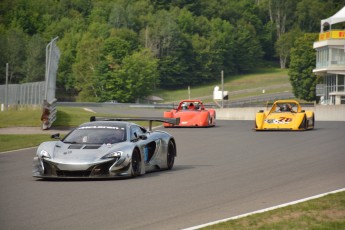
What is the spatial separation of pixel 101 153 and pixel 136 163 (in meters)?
0.90

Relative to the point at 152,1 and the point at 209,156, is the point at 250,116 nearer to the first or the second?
the point at 209,156

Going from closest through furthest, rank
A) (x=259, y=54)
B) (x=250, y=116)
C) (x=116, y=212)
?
1. (x=116, y=212)
2. (x=250, y=116)
3. (x=259, y=54)

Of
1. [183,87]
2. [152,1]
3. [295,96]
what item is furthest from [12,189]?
[152,1]

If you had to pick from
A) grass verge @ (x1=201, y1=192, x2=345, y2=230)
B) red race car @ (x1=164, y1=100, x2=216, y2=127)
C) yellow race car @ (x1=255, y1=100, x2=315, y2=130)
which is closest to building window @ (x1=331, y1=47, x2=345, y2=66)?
red race car @ (x1=164, y1=100, x2=216, y2=127)

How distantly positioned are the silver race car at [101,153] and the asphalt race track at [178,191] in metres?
0.24

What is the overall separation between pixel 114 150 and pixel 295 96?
100209 millimetres

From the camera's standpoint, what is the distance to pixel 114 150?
53.2 feet

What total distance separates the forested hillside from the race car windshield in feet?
349

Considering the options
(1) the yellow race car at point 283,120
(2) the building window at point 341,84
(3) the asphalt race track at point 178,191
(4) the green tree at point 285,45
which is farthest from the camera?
(4) the green tree at point 285,45

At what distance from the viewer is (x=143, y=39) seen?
507 ft

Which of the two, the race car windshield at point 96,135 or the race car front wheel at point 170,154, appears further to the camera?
the race car front wheel at point 170,154

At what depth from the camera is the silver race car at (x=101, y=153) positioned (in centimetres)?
1582

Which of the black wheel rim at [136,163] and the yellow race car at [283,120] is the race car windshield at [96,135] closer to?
the black wheel rim at [136,163]

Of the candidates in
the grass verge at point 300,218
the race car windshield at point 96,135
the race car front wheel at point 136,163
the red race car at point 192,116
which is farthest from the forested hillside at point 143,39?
the grass verge at point 300,218
